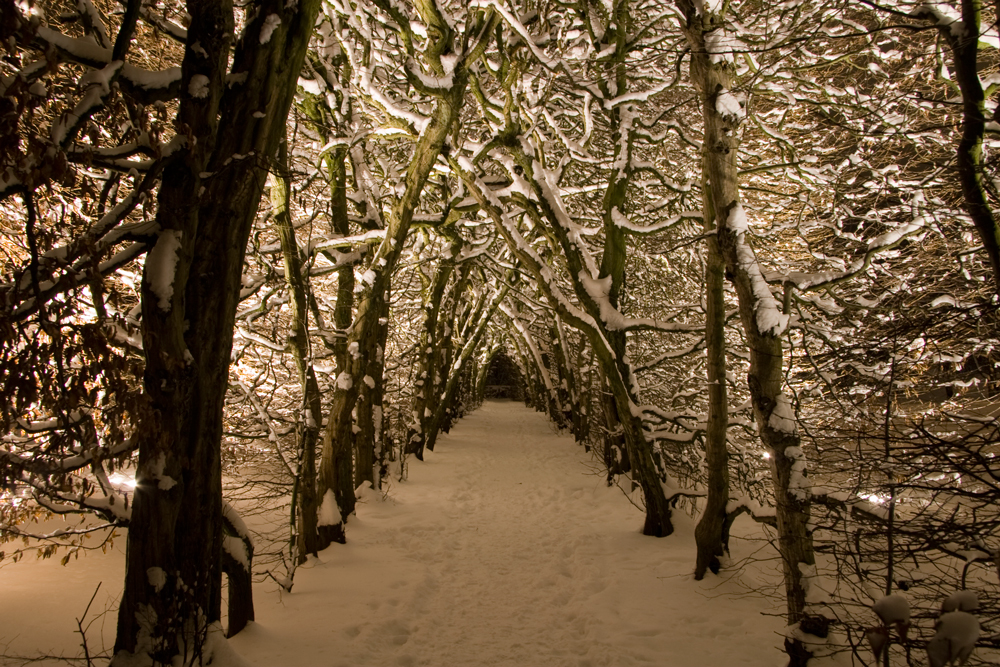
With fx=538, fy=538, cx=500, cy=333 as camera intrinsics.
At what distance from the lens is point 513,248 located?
6855 millimetres

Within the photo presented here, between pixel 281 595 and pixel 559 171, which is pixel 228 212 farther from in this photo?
pixel 559 171

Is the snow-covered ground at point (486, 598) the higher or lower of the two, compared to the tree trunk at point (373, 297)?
lower

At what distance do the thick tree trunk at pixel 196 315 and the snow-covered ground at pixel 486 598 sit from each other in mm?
1153

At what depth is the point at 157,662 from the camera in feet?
8.93

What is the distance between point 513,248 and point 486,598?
13.2 ft

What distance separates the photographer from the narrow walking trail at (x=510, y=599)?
3.93 metres

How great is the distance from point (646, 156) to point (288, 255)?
6383 mm

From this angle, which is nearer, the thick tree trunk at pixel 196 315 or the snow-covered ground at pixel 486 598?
the thick tree trunk at pixel 196 315

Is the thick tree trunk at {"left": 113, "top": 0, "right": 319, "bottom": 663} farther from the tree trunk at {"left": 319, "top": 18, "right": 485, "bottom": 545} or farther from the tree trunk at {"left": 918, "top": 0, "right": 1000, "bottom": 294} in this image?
the tree trunk at {"left": 918, "top": 0, "right": 1000, "bottom": 294}

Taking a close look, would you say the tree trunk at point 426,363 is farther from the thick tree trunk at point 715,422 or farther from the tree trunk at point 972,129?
the tree trunk at point 972,129

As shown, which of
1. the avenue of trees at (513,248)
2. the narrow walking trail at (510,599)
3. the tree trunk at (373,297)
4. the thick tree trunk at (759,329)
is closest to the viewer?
the avenue of trees at (513,248)

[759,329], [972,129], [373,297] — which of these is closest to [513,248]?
[373,297]

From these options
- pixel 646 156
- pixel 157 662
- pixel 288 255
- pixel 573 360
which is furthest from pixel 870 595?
pixel 573 360

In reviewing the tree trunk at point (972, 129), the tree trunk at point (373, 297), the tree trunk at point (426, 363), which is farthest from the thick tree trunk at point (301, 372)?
the tree trunk at point (426, 363)
